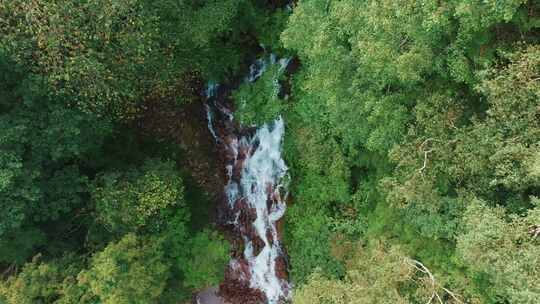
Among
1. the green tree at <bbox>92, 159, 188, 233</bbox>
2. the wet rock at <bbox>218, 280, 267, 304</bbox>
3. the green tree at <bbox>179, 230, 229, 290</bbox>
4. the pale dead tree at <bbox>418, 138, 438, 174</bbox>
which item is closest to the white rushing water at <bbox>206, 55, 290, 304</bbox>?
the wet rock at <bbox>218, 280, 267, 304</bbox>

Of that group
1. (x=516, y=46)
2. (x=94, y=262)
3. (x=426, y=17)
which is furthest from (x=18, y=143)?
(x=516, y=46)

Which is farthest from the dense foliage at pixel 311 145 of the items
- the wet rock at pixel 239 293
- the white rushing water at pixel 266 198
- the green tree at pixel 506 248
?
the wet rock at pixel 239 293

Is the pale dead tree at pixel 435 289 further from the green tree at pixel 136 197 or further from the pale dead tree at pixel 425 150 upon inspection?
the green tree at pixel 136 197

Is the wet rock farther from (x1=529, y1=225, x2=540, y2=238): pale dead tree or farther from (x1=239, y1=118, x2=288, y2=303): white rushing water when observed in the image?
(x1=529, y1=225, x2=540, y2=238): pale dead tree

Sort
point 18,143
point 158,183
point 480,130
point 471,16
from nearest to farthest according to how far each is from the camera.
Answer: point 471,16, point 480,130, point 18,143, point 158,183

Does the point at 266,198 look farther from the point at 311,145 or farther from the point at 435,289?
the point at 435,289

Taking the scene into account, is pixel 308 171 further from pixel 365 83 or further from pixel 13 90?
pixel 13 90
